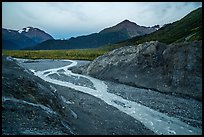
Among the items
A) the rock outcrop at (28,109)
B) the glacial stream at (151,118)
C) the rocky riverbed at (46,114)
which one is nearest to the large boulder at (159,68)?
the glacial stream at (151,118)

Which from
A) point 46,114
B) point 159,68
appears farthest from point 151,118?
point 159,68

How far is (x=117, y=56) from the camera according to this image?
47312 mm

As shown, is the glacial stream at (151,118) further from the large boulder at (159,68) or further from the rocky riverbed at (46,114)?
the large boulder at (159,68)

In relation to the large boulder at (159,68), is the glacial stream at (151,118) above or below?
below

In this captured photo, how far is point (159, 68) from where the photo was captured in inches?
1515

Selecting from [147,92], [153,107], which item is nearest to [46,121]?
[153,107]

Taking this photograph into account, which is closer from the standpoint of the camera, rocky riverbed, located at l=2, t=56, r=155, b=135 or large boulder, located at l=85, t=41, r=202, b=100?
rocky riverbed, located at l=2, t=56, r=155, b=135

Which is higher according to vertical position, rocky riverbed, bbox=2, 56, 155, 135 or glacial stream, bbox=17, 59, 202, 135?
rocky riverbed, bbox=2, 56, 155, 135

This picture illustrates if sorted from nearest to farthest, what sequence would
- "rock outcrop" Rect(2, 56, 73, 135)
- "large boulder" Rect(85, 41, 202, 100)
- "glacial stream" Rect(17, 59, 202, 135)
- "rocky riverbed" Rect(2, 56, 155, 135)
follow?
"rock outcrop" Rect(2, 56, 73, 135) → "rocky riverbed" Rect(2, 56, 155, 135) → "glacial stream" Rect(17, 59, 202, 135) → "large boulder" Rect(85, 41, 202, 100)

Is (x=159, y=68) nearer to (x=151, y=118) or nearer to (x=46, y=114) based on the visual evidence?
(x=151, y=118)

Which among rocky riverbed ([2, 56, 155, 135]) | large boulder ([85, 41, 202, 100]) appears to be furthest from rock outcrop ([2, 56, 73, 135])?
large boulder ([85, 41, 202, 100])

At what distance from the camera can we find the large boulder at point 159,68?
33366mm

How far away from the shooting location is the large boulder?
3337 centimetres

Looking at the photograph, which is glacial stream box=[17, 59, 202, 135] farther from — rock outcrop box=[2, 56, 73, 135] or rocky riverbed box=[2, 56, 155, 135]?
rock outcrop box=[2, 56, 73, 135]
